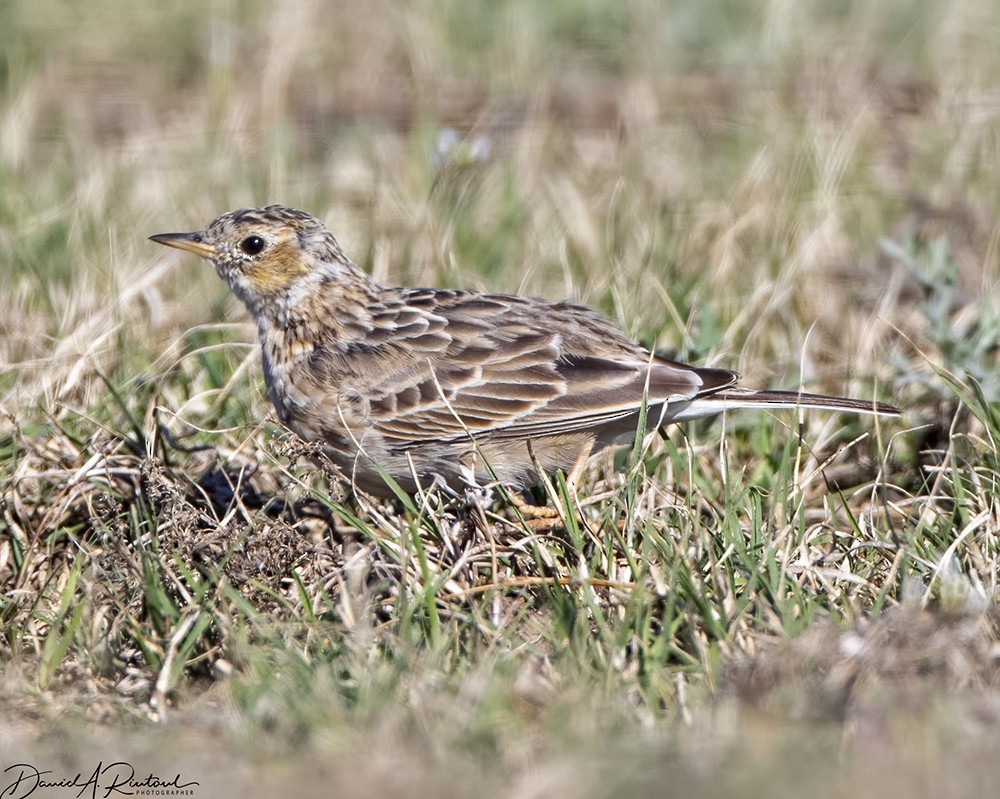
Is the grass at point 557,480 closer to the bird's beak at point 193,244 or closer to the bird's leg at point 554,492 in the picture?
the bird's leg at point 554,492

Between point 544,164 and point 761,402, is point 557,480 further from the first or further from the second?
point 544,164

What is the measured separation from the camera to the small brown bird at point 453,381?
209 inches

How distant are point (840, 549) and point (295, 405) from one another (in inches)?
82.3

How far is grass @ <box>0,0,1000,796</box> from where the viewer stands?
3869 millimetres

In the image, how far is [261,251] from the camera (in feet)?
19.3

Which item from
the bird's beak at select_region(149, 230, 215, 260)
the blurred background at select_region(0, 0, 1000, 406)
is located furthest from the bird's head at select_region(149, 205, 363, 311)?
the blurred background at select_region(0, 0, 1000, 406)

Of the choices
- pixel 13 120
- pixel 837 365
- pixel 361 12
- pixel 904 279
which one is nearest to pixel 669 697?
pixel 837 365

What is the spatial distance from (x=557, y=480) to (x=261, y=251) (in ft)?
5.29
